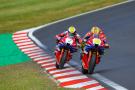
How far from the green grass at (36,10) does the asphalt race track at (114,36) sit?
3.02 meters

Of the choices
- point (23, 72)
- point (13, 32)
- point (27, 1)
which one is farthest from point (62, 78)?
point (27, 1)

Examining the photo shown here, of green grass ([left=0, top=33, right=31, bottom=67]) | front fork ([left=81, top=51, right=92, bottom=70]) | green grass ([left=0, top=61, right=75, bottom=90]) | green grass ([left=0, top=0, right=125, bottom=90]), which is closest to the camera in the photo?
green grass ([left=0, top=61, right=75, bottom=90])

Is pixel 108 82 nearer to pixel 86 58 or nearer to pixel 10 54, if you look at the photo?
pixel 86 58

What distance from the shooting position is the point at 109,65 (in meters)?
18.9

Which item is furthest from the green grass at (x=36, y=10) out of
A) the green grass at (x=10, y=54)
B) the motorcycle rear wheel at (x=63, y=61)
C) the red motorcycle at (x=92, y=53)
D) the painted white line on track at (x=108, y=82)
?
the painted white line on track at (x=108, y=82)

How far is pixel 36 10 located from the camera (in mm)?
38500

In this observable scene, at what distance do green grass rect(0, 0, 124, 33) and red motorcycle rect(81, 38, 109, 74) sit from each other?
15.4 metres

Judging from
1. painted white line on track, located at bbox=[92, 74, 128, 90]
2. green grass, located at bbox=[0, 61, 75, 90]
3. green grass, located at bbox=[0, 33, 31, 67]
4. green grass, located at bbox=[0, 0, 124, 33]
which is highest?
painted white line on track, located at bbox=[92, 74, 128, 90]

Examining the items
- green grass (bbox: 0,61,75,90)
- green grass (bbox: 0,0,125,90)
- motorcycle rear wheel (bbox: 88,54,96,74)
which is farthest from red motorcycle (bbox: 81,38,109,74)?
green grass (bbox: 0,0,125,90)

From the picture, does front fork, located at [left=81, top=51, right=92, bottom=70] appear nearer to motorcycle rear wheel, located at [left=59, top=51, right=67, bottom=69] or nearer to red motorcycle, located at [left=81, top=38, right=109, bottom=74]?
red motorcycle, located at [left=81, top=38, right=109, bottom=74]

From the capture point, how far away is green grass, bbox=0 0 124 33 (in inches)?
1349

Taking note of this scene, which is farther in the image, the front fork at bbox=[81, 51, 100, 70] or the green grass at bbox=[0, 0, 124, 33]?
the green grass at bbox=[0, 0, 124, 33]

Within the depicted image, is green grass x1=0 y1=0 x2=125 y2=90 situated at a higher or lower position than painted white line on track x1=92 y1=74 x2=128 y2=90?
lower

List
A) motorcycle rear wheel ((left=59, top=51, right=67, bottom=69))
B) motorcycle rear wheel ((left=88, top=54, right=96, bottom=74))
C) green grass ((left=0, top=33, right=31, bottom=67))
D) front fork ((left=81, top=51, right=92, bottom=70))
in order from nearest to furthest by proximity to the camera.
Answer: motorcycle rear wheel ((left=88, top=54, right=96, bottom=74)), front fork ((left=81, top=51, right=92, bottom=70)), motorcycle rear wheel ((left=59, top=51, right=67, bottom=69)), green grass ((left=0, top=33, right=31, bottom=67))
